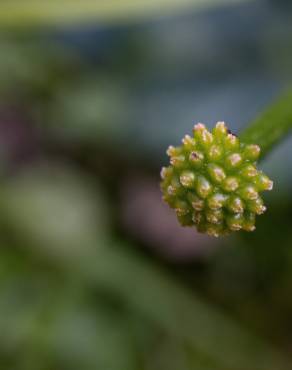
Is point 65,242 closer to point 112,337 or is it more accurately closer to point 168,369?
point 112,337

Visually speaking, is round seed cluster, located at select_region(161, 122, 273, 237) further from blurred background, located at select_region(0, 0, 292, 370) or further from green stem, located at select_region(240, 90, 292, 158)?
blurred background, located at select_region(0, 0, 292, 370)

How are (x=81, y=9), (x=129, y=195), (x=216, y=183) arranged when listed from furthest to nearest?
(x=129, y=195)
(x=81, y=9)
(x=216, y=183)

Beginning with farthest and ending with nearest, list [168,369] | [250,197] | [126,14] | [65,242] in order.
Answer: [65,242], [168,369], [126,14], [250,197]

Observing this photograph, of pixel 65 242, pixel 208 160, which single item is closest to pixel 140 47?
pixel 65 242

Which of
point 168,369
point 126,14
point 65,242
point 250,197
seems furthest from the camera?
point 65,242

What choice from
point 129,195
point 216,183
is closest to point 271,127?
point 216,183

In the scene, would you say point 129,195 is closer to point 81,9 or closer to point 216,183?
point 81,9

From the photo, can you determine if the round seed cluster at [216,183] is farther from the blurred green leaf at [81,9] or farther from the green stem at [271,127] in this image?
the blurred green leaf at [81,9]

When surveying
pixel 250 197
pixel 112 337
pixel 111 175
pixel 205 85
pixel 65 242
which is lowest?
Answer: pixel 250 197
